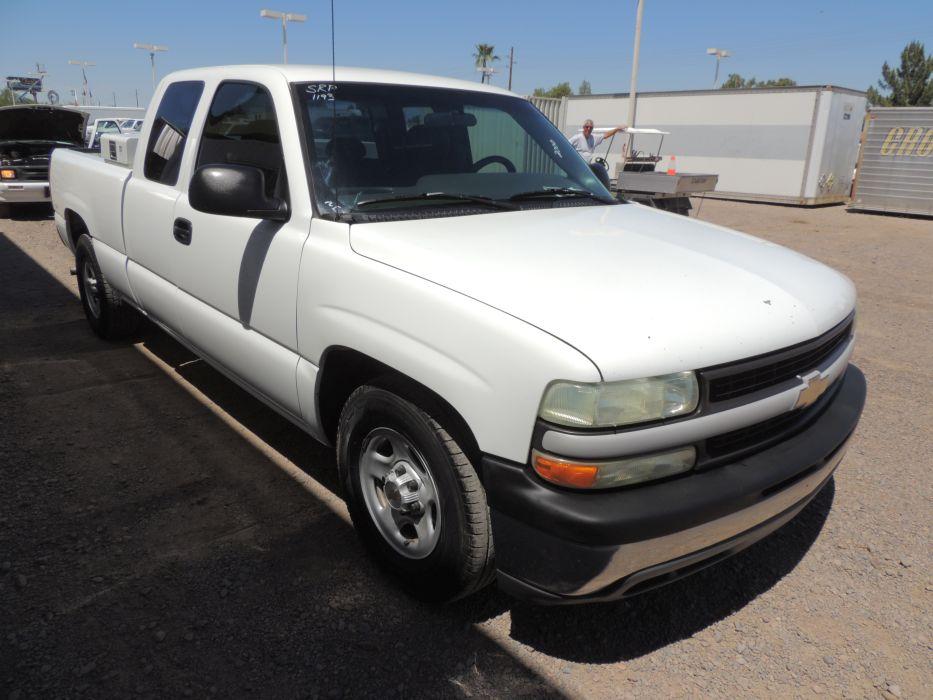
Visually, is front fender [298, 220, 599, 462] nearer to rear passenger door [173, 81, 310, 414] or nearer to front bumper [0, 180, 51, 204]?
rear passenger door [173, 81, 310, 414]

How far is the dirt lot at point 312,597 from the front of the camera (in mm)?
2244

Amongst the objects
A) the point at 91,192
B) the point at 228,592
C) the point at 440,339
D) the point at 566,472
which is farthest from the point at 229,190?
the point at 91,192

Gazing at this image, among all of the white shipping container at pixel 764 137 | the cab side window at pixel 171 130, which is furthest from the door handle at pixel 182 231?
the white shipping container at pixel 764 137

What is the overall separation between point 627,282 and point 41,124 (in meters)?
12.6

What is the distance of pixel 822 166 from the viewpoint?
714 inches

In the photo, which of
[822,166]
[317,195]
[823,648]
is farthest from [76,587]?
[822,166]

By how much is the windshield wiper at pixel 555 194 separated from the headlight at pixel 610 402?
1.43m

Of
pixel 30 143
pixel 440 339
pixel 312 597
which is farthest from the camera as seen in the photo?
pixel 30 143

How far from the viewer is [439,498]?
2.23m

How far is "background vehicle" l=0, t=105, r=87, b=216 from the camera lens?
11.1m

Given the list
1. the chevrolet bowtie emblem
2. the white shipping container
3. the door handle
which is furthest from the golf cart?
the chevrolet bowtie emblem

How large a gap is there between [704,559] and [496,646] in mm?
789

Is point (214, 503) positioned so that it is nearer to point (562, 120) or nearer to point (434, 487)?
point (434, 487)

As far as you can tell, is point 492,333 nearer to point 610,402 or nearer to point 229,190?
point 610,402
